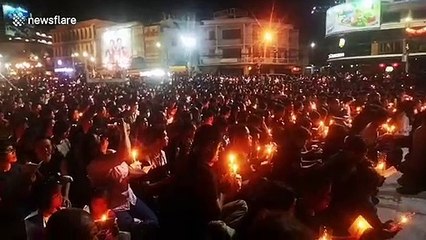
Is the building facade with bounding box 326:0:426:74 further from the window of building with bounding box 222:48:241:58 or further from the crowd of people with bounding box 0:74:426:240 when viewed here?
the crowd of people with bounding box 0:74:426:240

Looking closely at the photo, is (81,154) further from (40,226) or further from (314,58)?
(314,58)

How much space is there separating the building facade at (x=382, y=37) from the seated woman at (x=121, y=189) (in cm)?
3805

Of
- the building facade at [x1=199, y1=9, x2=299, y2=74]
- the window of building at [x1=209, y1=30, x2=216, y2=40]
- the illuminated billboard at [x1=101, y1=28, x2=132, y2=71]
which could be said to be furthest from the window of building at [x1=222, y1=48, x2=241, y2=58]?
the illuminated billboard at [x1=101, y1=28, x2=132, y2=71]

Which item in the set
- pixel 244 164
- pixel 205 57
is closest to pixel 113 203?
pixel 244 164

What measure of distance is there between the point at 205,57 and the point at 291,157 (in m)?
56.7

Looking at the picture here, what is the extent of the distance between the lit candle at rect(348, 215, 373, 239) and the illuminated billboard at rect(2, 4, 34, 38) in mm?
69744

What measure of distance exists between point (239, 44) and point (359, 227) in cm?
5480

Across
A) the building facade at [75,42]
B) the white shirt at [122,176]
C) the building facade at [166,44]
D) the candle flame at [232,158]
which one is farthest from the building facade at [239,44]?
Result: the white shirt at [122,176]

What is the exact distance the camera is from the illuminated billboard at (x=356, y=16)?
42938 millimetres

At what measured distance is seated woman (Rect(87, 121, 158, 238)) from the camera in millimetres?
4766

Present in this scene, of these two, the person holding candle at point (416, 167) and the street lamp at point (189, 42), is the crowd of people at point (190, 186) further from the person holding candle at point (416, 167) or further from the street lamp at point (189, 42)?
the street lamp at point (189, 42)

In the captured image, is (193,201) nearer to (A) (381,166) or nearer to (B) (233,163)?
(B) (233,163)

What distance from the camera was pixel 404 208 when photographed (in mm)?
7395

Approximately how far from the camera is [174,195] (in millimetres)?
4520
